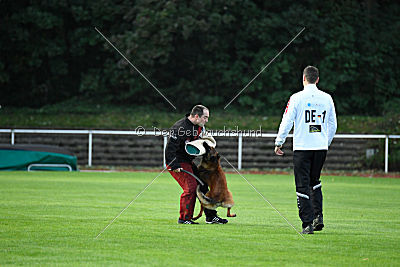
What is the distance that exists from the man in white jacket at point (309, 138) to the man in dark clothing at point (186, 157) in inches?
56.7

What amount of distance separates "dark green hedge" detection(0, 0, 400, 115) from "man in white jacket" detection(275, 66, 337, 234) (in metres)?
24.2

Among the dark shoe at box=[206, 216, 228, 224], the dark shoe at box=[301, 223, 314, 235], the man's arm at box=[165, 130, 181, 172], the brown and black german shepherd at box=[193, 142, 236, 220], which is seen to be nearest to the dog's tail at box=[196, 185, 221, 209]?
the brown and black german shepherd at box=[193, 142, 236, 220]

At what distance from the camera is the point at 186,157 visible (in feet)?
34.5

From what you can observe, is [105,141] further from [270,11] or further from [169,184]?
[270,11]

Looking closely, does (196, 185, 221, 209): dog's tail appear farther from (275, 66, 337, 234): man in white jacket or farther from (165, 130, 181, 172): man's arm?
(275, 66, 337, 234): man in white jacket

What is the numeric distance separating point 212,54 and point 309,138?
2704 centimetres

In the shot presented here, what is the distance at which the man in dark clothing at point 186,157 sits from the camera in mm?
10219

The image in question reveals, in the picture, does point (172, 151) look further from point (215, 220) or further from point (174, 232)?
point (174, 232)

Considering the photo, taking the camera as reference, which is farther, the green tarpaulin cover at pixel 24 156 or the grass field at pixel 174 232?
the green tarpaulin cover at pixel 24 156

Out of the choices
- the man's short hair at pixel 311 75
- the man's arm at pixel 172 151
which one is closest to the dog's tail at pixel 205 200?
the man's arm at pixel 172 151

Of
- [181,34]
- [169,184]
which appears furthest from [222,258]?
[181,34]

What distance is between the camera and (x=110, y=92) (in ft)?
120

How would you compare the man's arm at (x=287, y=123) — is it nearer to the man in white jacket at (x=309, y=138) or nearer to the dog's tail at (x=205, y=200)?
the man in white jacket at (x=309, y=138)

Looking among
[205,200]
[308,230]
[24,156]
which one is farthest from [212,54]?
[308,230]
